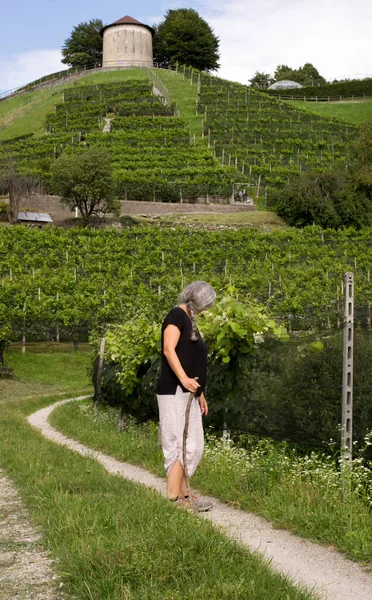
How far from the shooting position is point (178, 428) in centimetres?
533

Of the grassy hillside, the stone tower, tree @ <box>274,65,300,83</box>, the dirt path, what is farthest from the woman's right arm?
tree @ <box>274,65,300,83</box>

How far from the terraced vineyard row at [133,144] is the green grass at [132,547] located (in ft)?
123

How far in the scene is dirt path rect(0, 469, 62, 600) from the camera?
344 centimetres

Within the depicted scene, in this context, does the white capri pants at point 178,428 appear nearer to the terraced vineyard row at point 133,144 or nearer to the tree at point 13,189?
the tree at point 13,189

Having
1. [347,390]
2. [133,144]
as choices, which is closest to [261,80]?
[133,144]

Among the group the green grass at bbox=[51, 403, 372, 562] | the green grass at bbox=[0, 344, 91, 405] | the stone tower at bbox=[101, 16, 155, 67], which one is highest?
the stone tower at bbox=[101, 16, 155, 67]

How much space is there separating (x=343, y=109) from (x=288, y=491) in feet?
223

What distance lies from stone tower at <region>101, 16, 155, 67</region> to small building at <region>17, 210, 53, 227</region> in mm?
43451

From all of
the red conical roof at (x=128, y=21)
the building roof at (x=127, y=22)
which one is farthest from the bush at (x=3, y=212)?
the red conical roof at (x=128, y=21)

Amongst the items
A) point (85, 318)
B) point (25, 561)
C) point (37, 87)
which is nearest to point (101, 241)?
point (85, 318)

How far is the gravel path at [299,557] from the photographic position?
3709 millimetres

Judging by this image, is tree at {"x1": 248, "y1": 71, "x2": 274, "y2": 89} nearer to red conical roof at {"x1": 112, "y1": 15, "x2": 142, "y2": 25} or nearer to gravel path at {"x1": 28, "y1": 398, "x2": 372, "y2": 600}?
red conical roof at {"x1": 112, "y1": 15, "x2": 142, "y2": 25}

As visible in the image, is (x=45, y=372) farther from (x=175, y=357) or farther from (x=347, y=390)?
(x=347, y=390)

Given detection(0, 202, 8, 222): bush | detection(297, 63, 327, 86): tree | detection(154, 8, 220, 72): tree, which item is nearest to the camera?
detection(0, 202, 8, 222): bush
